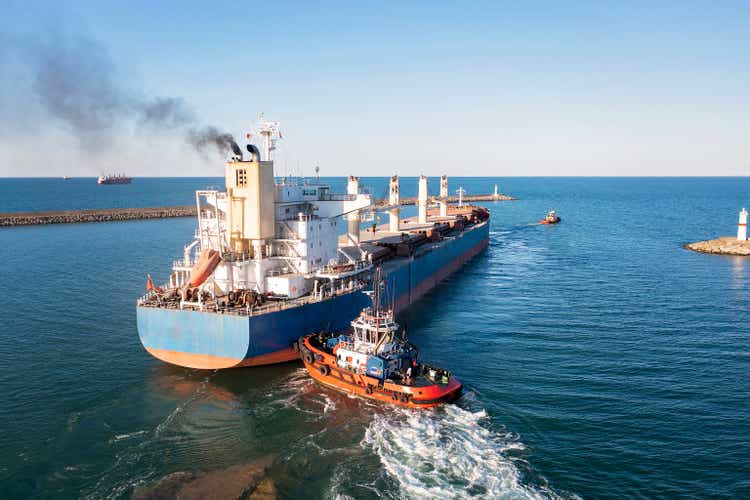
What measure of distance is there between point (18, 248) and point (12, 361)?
39215 millimetres

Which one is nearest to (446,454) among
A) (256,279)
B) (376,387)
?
(376,387)

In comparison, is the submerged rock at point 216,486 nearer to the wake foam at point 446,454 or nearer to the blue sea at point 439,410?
the blue sea at point 439,410

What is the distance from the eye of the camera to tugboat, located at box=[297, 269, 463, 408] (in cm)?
2041

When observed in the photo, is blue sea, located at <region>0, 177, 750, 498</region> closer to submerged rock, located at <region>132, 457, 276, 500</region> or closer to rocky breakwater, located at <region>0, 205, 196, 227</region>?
submerged rock, located at <region>132, 457, 276, 500</region>

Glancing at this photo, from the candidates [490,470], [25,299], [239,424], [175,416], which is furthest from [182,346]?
[25,299]

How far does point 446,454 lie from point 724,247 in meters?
55.0

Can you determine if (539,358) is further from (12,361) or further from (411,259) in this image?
(12,361)

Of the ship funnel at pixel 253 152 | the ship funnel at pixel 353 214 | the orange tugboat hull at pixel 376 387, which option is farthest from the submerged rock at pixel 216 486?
the ship funnel at pixel 353 214

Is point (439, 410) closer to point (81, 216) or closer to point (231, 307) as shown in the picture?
point (231, 307)

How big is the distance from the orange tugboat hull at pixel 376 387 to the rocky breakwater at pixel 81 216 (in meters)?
74.3

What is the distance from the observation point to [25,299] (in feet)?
114

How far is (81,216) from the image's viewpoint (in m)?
84.6

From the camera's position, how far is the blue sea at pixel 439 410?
15.9 meters

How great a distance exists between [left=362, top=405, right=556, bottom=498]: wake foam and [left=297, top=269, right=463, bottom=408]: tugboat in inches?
27.7
